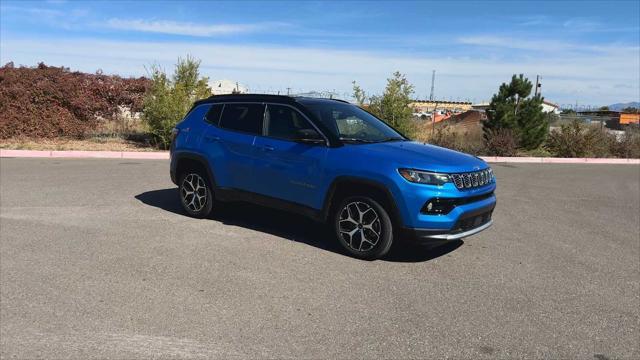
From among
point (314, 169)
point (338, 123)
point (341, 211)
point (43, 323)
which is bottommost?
point (43, 323)

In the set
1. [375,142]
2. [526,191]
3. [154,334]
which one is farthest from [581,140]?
[154,334]

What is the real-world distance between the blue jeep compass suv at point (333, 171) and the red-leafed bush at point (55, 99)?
423 inches

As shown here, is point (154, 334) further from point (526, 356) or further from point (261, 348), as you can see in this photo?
point (526, 356)

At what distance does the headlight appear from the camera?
500cm

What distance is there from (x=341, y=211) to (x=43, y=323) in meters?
2.94

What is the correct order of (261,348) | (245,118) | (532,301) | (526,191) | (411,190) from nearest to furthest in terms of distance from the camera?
1. (261,348)
2. (532,301)
3. (411,190)
4. (245,118)
5. (526,191)

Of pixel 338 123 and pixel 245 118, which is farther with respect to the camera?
pixel 245 118

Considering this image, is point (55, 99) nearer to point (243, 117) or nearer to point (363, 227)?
point (243, 117)

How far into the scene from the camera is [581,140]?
66.0ft

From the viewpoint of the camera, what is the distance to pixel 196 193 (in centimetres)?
709

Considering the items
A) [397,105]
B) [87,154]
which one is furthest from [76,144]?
[397,105]

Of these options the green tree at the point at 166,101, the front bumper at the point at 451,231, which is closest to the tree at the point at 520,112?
the green tree at the point at 166,101

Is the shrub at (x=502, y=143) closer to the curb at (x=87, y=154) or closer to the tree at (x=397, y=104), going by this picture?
the tree at (x=397, y=104)

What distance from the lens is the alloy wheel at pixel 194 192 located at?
7.00 metres
